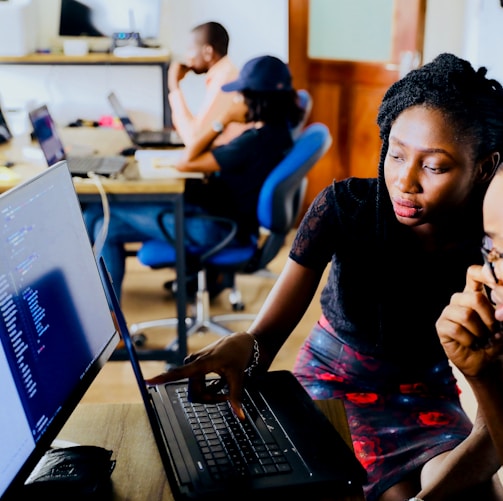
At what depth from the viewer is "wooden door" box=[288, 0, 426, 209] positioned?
12.7ft

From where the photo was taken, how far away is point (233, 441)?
102cm

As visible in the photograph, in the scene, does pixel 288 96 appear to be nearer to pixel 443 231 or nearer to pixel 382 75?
pixel 382 75

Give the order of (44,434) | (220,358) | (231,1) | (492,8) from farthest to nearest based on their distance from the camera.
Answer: (231,1) < (492,8) < (220,358) < (44,434)

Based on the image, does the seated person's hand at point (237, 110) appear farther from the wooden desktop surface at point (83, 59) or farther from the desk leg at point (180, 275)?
the wooden desktop surface at point (83, 59)

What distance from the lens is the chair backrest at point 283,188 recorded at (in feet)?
8.66

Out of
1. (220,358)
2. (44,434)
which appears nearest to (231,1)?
(220,358)

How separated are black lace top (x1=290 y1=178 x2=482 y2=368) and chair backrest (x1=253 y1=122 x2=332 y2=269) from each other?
3.94 ft

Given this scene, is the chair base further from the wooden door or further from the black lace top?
the black lace top

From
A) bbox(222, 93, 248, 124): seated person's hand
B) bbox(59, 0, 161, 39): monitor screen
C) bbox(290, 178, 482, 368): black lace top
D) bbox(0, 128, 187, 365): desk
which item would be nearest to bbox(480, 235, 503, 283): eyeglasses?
bbox(290, 178, 482, 368): black lace top

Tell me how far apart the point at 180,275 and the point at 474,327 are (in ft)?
5.50

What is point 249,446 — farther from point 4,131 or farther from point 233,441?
point 4,131

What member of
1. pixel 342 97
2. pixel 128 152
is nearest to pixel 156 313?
pixel 128 152

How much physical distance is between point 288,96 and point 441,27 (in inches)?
46.5

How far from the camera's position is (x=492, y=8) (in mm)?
3156
